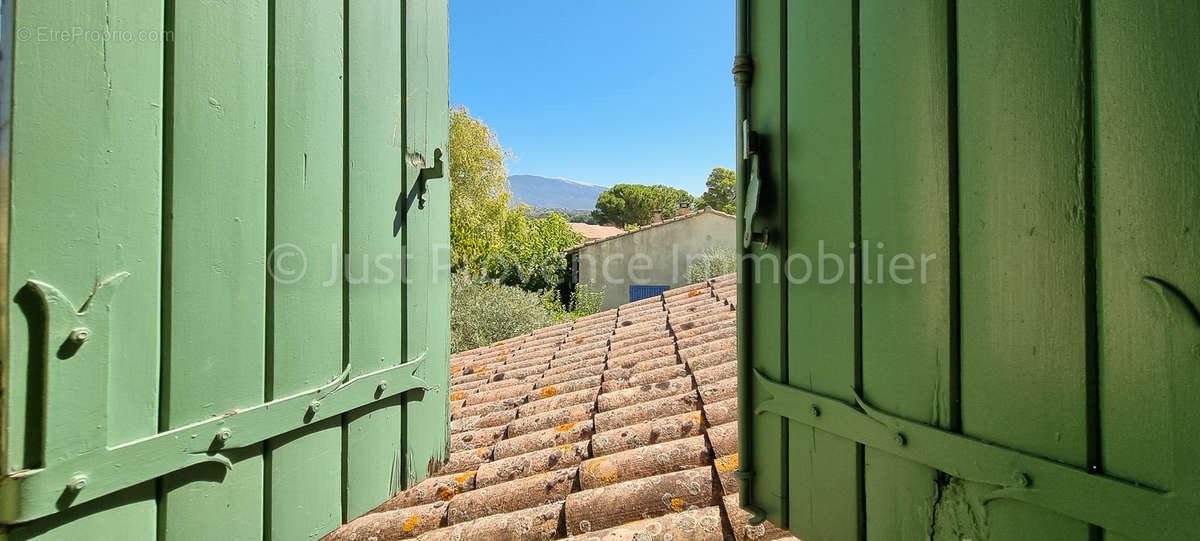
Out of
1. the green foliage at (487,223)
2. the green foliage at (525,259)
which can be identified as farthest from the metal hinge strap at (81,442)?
the green foliage at (525,259)

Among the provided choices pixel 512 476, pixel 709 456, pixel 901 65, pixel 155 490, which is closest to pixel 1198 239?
pixel 901 65

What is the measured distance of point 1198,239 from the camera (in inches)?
23.0

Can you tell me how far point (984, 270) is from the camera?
2.63ft

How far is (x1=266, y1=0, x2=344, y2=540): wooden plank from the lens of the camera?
115 centimetres

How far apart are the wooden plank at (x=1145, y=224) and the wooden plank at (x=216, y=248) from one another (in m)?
1.45

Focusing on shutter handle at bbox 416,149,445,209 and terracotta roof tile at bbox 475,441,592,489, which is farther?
terracotta roof tile at bbox 475,441,592,489

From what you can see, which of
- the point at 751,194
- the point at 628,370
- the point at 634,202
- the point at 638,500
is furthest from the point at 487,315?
the point at 634,202

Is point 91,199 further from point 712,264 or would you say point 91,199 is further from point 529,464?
point 712,264

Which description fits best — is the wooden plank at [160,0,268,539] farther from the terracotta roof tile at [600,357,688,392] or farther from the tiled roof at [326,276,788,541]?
the terracotta roof tile at [600,357,688,392]

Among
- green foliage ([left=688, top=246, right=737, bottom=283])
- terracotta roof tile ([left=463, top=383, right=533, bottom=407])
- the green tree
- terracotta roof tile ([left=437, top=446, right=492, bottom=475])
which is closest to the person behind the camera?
Result: terracotta roof tile ([left=437, top=446, right=492, bottom=475])

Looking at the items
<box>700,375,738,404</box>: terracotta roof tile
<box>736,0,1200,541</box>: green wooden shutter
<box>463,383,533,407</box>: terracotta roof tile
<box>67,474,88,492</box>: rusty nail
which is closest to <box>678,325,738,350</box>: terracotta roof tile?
<box>700,375,738,404</box>: terracotta roof tile

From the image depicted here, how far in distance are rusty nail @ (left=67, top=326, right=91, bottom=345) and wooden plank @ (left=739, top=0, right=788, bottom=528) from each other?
1305mm

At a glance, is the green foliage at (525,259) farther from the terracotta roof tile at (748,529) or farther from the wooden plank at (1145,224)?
the wooden plank at (1145,224)

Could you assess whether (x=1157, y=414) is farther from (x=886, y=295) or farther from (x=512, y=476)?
(x=512, y=476)
